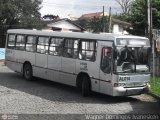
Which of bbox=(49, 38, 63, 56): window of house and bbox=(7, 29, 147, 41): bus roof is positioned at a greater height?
bbox=(7, 29, 147, 41): bus roof

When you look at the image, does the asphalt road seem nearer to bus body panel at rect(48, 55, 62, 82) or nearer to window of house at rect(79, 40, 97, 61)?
bus body panel at rect(48, 55, 62, 82)

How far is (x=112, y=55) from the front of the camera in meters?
15.1

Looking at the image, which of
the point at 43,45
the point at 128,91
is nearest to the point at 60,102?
the point at 128,91

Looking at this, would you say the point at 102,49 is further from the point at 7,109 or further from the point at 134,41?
the point at 7,109

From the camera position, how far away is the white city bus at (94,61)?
49.5ft

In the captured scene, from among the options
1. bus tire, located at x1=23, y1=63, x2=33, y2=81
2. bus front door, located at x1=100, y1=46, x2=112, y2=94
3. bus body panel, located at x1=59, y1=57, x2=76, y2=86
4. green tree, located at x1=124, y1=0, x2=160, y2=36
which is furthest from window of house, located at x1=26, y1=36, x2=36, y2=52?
green tree, located at x1=124, y1=0, x2=160, y2=36

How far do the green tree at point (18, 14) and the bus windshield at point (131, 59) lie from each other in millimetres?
38747

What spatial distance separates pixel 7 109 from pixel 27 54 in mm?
8376

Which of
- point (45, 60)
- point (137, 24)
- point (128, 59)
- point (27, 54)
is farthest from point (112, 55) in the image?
point (137, 24)

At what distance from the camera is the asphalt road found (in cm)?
1298

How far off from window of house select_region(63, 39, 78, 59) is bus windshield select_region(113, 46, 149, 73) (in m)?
2.65

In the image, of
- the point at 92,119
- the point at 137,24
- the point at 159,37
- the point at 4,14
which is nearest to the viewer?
the point at 92,119

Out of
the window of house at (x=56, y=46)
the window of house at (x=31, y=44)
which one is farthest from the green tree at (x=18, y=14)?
the window of house at (x=56, y=46)

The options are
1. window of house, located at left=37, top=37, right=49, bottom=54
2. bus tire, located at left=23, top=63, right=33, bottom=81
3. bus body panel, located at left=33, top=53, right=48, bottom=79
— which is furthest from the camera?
bus tire, located at left=23, top=63, right=33, bottom=81
